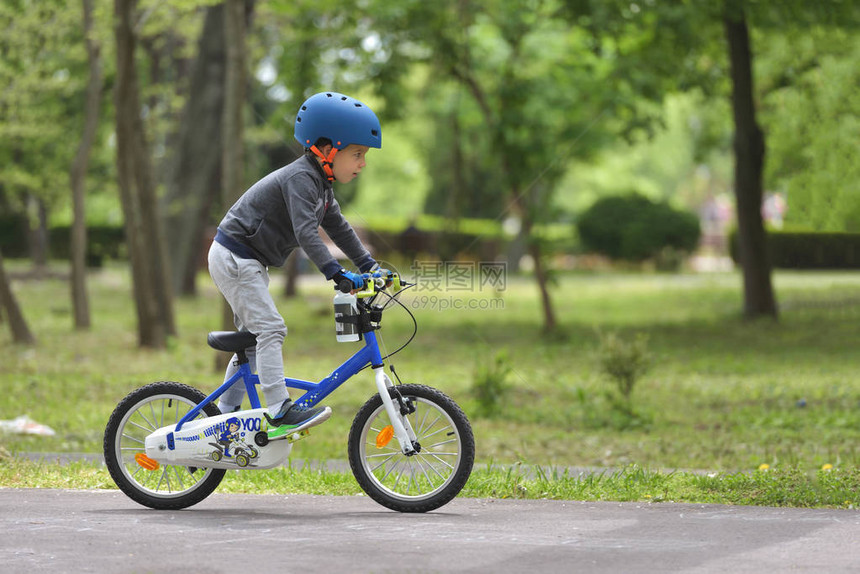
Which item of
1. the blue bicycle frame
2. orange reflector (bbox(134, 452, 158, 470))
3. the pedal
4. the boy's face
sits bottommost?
orange reflector (bbox(134, 452, 158, 470))

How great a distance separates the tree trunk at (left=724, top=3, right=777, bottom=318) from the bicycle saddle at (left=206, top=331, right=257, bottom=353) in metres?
15.0

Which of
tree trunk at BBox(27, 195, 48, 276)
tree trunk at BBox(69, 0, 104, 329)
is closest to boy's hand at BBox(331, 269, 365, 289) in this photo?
tree trunk at BBox(69, 0, 104, 329)

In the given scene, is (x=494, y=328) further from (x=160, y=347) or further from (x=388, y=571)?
(x=388, y=571)

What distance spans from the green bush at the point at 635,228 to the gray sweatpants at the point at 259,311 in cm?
2563

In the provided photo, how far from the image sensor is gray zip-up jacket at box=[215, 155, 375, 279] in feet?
17.7

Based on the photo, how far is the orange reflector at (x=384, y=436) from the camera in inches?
223

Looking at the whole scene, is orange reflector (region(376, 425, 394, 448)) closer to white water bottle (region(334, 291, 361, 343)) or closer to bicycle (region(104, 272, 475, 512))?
bicycle (region(104, 272, 475, 512))

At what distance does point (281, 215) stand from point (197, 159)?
64.4 ft

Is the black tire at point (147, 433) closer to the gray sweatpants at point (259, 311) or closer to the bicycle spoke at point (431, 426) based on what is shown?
the gray sweatpants at point (259, 311)

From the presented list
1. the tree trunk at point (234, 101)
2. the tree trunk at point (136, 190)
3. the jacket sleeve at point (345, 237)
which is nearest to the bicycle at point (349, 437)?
the jacket sleeve at point (345, 237)

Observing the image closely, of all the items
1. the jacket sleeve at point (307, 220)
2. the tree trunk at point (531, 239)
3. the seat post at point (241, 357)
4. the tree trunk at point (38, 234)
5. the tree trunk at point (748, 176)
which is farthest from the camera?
the tree trunk at point (38, 234)

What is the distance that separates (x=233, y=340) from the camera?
18.4ft

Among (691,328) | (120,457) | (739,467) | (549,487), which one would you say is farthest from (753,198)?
(120,457)

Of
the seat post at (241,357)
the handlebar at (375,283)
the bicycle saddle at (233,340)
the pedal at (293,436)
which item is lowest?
the pedal at (293,436)
